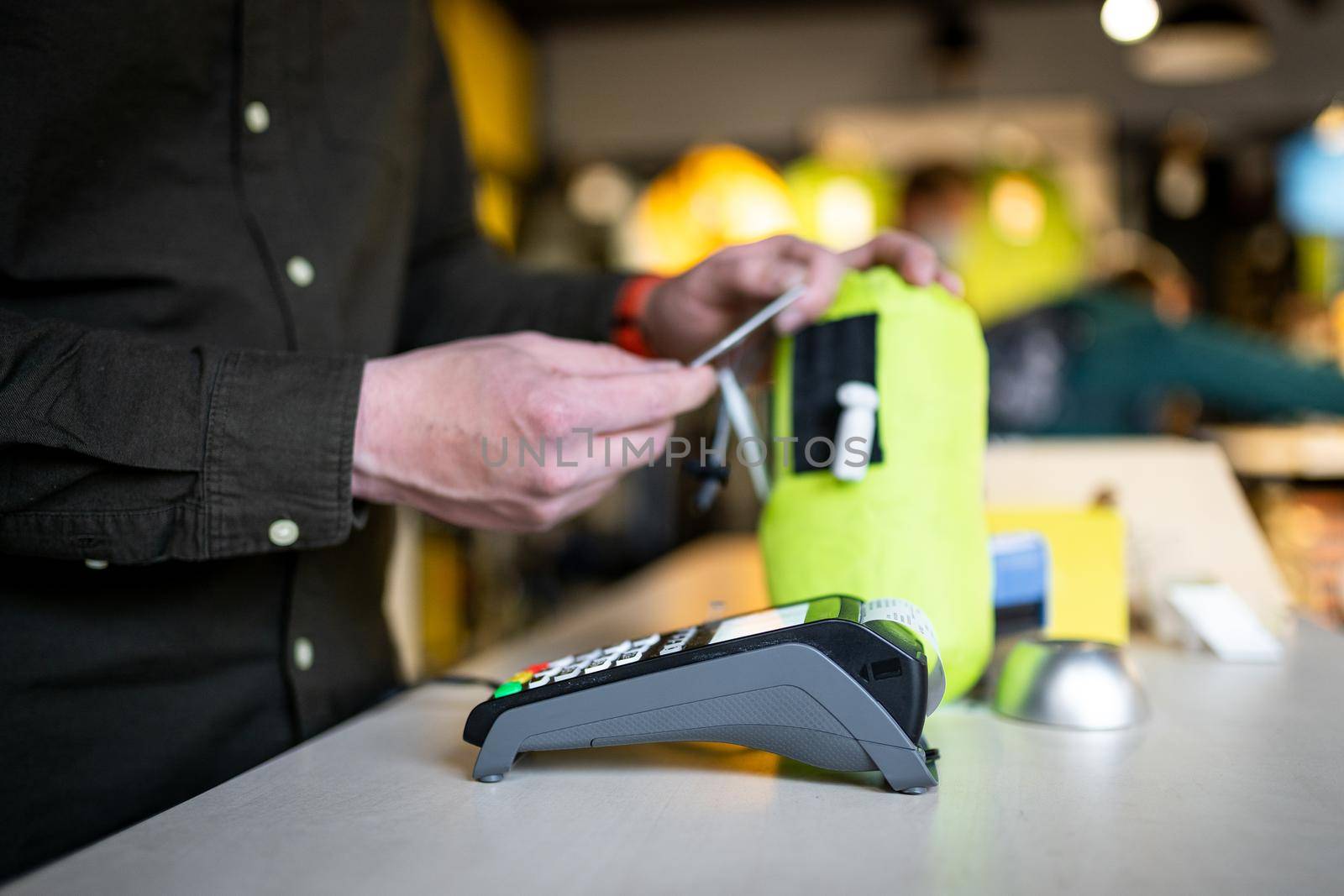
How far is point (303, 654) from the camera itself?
2.47ft

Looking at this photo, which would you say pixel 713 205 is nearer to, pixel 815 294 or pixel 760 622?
pixel 815 294

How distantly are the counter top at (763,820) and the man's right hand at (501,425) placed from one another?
5.6 inches

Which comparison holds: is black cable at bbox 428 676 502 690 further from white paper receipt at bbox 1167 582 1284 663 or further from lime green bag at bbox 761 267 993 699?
white paper receipt at bbox 1167 582 1284 663

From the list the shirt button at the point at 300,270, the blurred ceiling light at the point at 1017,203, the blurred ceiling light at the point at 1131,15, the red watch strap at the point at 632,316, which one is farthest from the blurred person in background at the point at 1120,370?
the blurred ceiling light at the point at 1017,203

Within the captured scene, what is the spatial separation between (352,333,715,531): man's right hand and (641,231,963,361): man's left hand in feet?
0.51

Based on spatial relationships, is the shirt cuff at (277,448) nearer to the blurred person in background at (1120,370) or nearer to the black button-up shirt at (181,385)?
the black button-up shirt at (181,385)

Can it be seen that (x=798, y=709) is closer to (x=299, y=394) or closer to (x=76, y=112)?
(x=299, y=394)

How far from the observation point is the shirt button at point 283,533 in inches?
23.0

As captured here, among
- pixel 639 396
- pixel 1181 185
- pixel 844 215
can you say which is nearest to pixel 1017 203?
pixel 1181 185

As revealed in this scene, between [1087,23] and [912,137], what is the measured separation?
94 centimetres

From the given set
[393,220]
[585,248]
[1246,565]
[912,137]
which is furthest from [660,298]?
[912,137]

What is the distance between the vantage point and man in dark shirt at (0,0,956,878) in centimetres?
57

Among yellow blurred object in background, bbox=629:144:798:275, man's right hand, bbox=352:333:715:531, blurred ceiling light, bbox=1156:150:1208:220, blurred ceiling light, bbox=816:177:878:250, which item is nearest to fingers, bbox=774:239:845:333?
man's right hand, bbox=352:333:715:531

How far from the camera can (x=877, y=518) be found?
2.11ft
